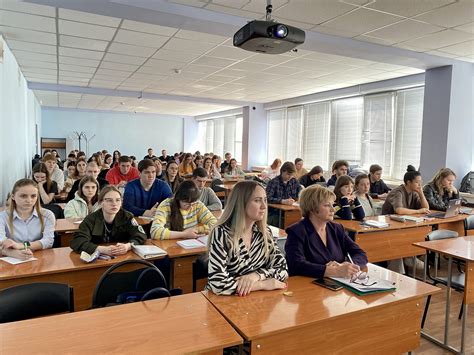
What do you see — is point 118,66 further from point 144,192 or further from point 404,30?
point 404,30

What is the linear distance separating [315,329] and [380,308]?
1.35 ft

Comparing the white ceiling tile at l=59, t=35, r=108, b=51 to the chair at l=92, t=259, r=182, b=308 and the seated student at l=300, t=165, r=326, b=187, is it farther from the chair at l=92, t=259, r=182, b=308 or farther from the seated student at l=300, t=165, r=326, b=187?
the chair at l=92, t=259, r=182, b=308

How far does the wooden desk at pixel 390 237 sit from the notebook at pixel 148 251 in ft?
6.59

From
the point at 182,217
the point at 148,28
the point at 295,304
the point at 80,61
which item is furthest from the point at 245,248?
the point at 80,61

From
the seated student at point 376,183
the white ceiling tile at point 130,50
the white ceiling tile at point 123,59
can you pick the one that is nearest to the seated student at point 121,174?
the white ceiling tile at point 130,50

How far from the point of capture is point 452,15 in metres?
4.24

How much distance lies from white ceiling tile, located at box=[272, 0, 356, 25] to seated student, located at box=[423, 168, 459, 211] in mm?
2550

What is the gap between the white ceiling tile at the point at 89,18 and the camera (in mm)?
4434

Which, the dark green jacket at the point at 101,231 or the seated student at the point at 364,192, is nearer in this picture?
the dark green jacket at the point at 101,231

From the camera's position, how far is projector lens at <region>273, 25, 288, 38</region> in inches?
135

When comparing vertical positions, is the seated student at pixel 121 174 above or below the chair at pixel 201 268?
above

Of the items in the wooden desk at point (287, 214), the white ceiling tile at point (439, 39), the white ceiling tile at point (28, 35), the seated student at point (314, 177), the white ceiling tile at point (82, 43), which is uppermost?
the white ceiling tile at point (439, 39)

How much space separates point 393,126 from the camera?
323 inches

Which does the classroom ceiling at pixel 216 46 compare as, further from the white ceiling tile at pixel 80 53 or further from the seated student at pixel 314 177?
the seated student at pixel 314 177
